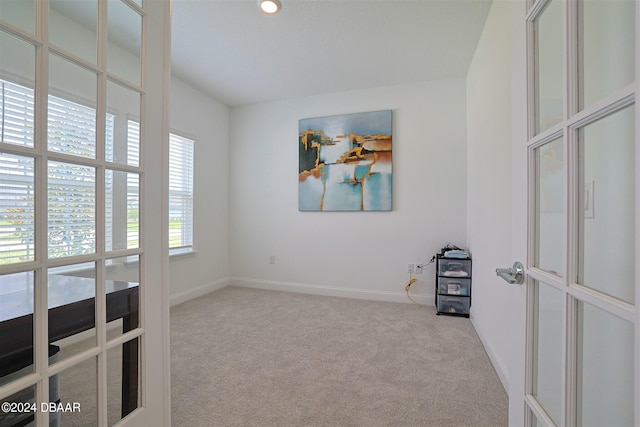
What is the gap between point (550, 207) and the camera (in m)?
0.78

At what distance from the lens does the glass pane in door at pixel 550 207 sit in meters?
0.72

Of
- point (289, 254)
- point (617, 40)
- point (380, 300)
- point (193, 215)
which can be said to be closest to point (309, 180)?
point (289, 254)

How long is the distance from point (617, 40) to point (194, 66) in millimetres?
3361

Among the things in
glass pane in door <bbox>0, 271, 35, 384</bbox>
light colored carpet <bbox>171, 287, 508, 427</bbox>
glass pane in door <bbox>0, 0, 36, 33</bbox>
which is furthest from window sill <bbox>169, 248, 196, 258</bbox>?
glass pane in door <bbox>0, 0, 36, 33</bbox>

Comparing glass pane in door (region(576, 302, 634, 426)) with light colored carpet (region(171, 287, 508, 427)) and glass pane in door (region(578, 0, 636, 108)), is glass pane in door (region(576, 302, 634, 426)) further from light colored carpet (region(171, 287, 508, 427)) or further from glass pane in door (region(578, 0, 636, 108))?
light colored carpet (region(171, 287, 508, 427))

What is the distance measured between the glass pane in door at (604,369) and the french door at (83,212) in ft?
4.52

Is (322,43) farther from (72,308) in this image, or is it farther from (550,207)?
(72,308)

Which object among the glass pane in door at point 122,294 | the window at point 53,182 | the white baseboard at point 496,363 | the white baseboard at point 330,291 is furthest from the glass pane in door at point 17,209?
the white baseboard at point 330,291

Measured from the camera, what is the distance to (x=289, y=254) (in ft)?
12.8

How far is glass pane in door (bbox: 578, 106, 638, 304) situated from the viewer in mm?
551

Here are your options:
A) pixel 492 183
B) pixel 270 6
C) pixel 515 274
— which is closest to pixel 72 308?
pixel 515 274

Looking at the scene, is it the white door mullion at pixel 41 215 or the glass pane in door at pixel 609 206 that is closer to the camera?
the glass pane in door at pixel 609 206

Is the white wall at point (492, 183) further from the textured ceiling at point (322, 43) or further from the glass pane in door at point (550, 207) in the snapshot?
the glass pane in door at point (550, 207)

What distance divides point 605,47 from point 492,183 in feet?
5.39
